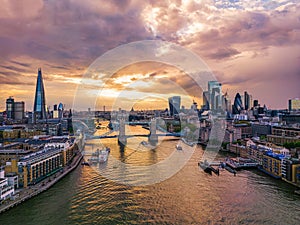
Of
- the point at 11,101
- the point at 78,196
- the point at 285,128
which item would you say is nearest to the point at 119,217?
the point at 78,196

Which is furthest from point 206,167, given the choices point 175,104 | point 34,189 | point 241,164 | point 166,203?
point 175,104

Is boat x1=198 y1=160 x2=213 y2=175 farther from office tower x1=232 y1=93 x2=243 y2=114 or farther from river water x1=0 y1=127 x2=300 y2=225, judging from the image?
office tower x1=232 y1=93 x2=243 y2=114

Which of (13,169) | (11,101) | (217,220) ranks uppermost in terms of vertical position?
(11,101)

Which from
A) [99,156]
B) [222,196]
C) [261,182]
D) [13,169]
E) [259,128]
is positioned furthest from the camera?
[259,128]

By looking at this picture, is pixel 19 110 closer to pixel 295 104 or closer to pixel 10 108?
pixel 10 108

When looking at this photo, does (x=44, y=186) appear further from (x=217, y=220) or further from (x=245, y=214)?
(x=245, y=214)

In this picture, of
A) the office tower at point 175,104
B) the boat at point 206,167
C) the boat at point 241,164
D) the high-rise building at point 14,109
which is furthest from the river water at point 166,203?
the office tower at point 175,104

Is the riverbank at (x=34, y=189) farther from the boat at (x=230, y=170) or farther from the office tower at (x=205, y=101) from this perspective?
the office tower at (x=205, y=101)
